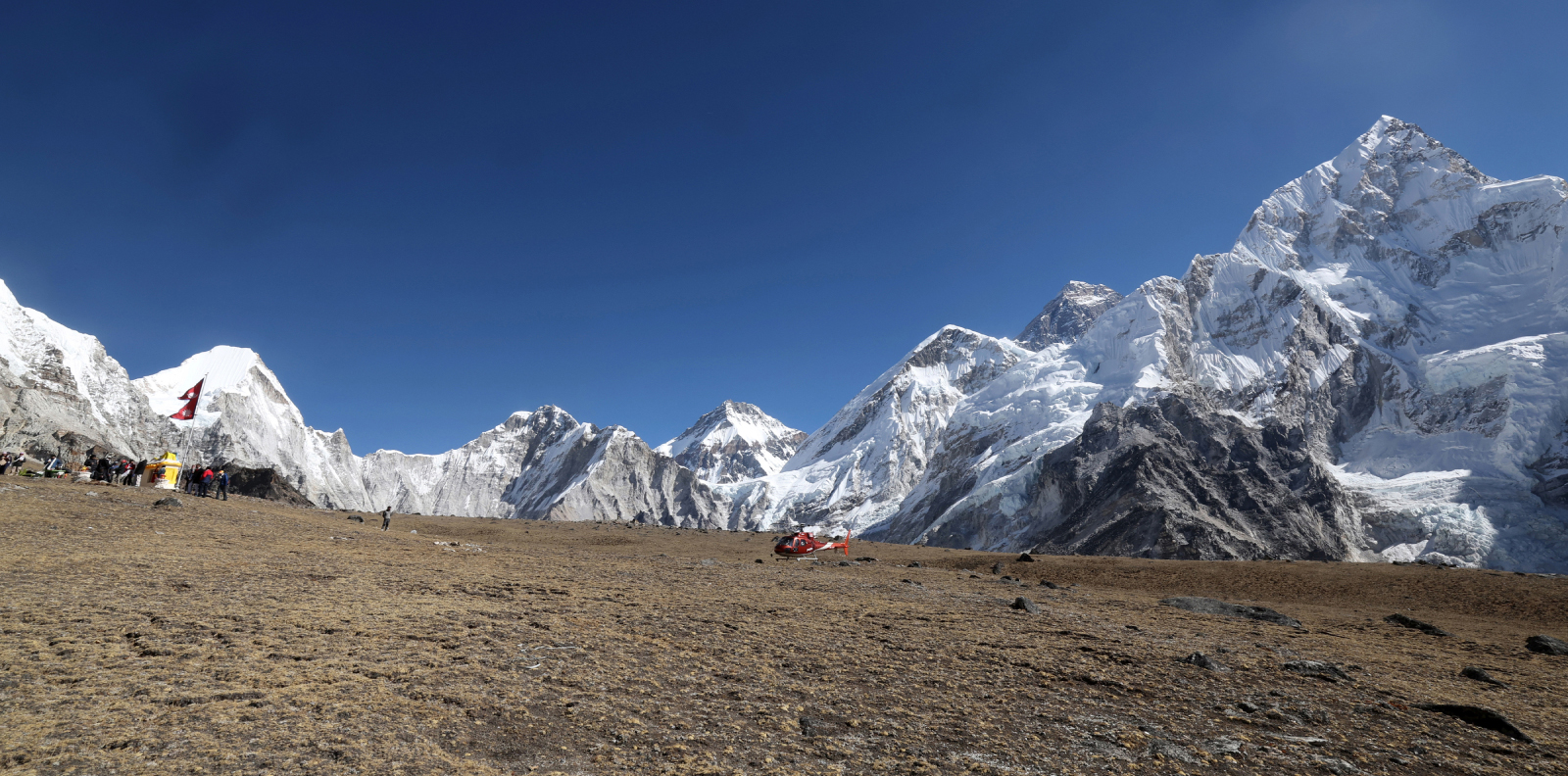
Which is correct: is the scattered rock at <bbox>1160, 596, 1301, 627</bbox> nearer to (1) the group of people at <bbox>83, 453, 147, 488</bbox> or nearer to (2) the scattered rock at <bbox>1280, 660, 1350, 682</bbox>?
(2) the scattered rock at <bbox>1280, 660, 1350, 682</bbox>

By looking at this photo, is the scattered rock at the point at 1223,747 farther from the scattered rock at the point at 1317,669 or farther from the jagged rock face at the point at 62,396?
the jagged rock face at the point at 62,396

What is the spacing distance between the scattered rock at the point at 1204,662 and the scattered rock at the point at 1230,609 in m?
9.01

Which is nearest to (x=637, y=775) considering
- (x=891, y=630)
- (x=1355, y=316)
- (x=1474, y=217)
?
(x=891, y=630)

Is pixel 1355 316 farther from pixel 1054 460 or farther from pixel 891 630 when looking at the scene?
→ pixel 891 630

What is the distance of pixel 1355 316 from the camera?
185 metres

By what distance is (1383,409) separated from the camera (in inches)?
6417

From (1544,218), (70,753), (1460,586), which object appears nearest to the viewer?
(70,753)

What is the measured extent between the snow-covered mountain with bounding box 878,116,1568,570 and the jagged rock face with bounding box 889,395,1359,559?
0.54 metres

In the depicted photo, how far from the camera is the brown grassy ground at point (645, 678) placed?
717 centimetres

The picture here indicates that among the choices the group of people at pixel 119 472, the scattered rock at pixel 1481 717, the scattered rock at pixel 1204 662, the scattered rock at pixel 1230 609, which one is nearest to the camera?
the scattered rock at pixel 1481 717

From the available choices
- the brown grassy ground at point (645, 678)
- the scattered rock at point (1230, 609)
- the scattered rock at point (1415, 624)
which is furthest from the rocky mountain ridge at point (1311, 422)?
the brown grassy ground at point (645, 678)

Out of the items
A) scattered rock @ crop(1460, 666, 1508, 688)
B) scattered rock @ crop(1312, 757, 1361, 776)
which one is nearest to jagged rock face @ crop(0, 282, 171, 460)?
scattered rock @ crop(1312, 757, 1361, 776)

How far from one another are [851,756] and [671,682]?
11.4ft

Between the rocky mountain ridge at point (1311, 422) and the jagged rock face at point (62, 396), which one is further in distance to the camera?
the rocky mountain ridge at point (1311, 422)
